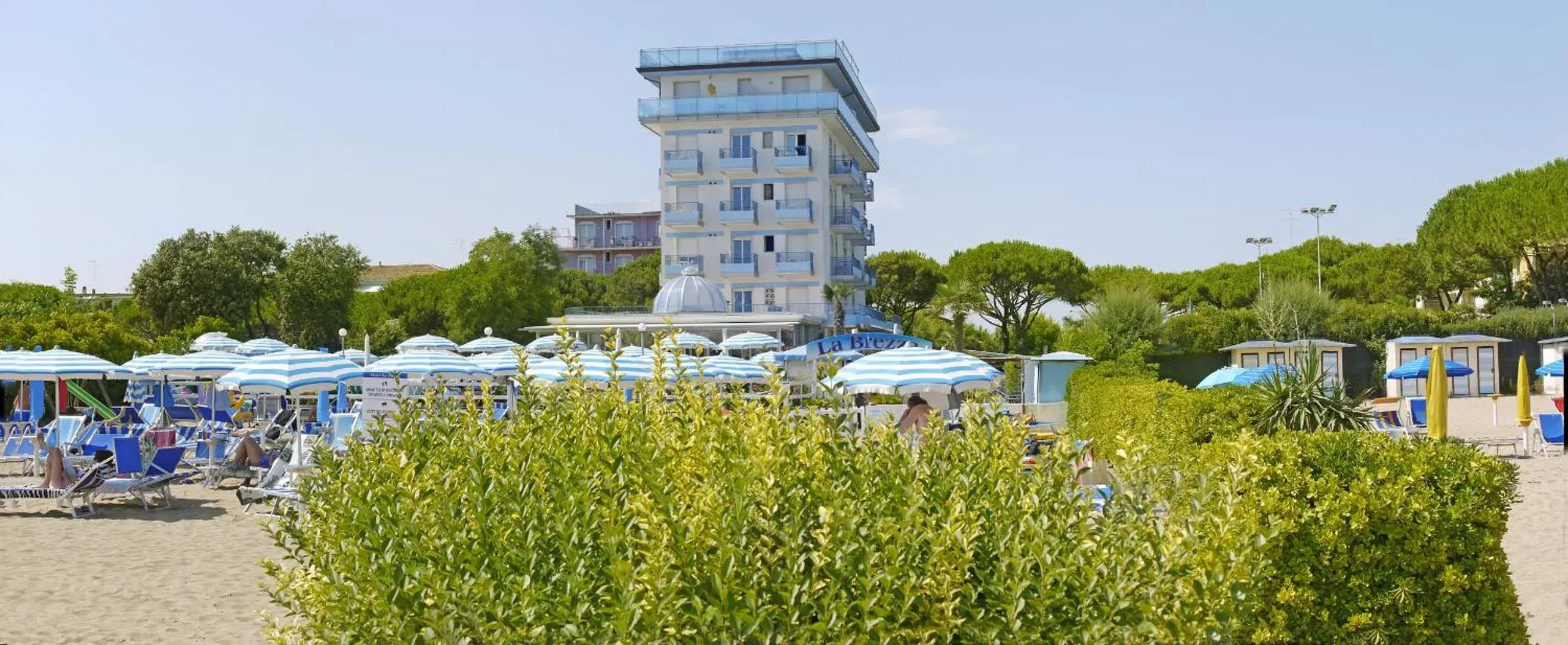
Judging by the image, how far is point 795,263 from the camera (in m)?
57.7

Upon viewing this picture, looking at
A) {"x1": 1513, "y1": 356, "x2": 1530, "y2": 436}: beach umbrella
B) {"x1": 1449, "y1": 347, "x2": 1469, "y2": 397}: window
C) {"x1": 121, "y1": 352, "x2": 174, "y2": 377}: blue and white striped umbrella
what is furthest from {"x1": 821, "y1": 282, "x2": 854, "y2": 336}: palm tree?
{"x1": 1513, "y1": 356, "x2": 1530, "y2": 436}: beach umbrella

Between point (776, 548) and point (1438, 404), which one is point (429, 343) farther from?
point (776, 548)

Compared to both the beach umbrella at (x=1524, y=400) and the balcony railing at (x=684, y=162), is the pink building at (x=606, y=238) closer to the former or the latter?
the balcony railing at (x=684, y=162)

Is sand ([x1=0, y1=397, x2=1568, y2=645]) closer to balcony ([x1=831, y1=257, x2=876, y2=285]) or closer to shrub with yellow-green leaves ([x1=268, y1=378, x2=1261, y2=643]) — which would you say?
shrub with yellow-green leaves ([x1=268, y1=378, x2=1261, y2=643])

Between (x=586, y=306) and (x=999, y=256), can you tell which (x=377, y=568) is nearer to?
(x=999, y=256)

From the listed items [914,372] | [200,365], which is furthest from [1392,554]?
[200,365]

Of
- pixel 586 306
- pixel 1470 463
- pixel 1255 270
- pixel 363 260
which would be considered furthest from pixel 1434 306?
pixel 1470 463

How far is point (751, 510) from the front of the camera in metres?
3.57

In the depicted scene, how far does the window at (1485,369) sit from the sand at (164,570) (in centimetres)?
2933

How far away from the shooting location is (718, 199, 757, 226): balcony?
57781 millimetres

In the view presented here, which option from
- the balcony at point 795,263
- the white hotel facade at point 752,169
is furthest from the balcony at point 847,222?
the balcony at point 795,263

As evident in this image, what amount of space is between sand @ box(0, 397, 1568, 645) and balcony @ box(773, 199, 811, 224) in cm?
4231

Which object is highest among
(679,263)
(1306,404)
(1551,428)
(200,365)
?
(679,263)

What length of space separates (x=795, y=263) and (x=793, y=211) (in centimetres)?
233
